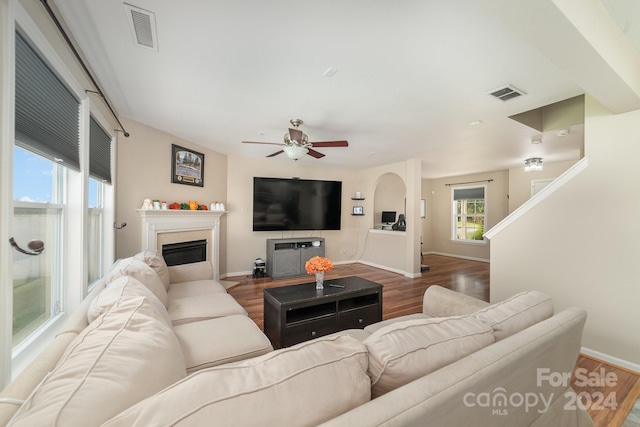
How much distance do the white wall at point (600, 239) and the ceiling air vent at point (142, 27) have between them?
3649 mm

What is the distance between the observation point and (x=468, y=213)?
7.28 m

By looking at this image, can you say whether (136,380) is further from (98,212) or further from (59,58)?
A: (98,212)

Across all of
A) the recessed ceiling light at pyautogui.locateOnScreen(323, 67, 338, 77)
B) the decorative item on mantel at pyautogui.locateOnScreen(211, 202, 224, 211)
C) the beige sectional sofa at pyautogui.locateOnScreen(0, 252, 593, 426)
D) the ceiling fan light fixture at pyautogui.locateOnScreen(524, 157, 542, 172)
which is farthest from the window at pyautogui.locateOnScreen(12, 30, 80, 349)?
the ceiling fan light fixture at pyautogui.locateOnScreen(524, 157, 542, 172)

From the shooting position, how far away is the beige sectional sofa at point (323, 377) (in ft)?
1.87

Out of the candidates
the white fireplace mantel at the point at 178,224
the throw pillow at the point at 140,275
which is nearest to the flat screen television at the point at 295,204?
the white fireplace mantel at the point at 178,224

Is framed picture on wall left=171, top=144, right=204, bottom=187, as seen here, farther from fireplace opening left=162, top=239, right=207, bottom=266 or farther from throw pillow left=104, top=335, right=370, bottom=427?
throw pillow left=104, top=335, right=370, bottom=427

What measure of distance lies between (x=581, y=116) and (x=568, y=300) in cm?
226

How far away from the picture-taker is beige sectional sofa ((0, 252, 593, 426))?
570 millimetres

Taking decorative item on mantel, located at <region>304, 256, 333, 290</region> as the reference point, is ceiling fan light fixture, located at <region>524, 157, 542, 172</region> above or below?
above

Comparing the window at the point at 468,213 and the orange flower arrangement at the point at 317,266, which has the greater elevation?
the window at the point at 468,213

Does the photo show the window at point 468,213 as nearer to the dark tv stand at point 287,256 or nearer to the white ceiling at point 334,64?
the white ceiling at point 334,64

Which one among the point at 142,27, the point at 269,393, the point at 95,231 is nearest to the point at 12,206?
the point at 142,27

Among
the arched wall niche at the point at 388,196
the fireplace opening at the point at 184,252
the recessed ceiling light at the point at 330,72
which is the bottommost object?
the fireplace opening at the point at 184,252

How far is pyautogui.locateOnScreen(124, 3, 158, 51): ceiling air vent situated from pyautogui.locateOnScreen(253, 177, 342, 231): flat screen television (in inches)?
132
